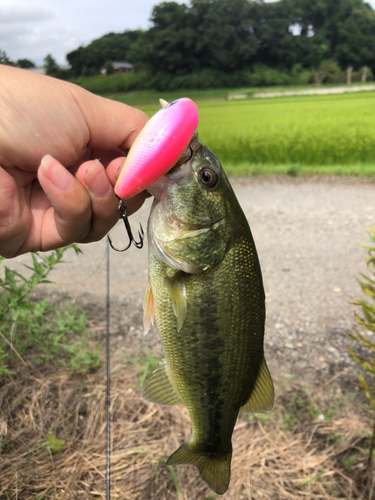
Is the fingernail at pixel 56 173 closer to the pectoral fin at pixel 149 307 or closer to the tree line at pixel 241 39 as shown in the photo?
the pectoral fin at pixel 149 307

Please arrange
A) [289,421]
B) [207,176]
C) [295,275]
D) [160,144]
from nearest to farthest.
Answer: [160,144]
[207,176]
[289,421]
[295,275]

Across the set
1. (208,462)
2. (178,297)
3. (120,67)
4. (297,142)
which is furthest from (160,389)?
(120,67)

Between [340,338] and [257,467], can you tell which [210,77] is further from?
[257,467]

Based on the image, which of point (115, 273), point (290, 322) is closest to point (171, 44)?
point (115, 273)

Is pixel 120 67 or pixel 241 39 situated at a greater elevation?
pixel 241 39

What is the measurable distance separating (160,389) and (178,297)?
0.35 m

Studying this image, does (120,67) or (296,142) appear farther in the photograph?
(120,67)

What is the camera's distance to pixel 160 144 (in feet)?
1.85

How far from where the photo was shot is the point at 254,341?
815mm

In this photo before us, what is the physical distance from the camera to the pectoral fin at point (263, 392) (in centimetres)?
89

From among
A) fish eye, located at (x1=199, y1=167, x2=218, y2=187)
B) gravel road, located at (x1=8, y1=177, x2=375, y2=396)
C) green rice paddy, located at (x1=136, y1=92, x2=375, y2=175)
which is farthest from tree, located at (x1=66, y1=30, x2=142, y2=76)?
fish eye, located at (x1=199, y1=167, x2=218, y2=187)

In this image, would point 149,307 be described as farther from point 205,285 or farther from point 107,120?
point 107,120

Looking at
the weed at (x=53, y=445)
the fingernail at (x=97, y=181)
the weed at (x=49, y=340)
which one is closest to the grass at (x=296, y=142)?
the weed at (x=49, y=340)

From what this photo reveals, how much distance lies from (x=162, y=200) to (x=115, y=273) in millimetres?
2652
